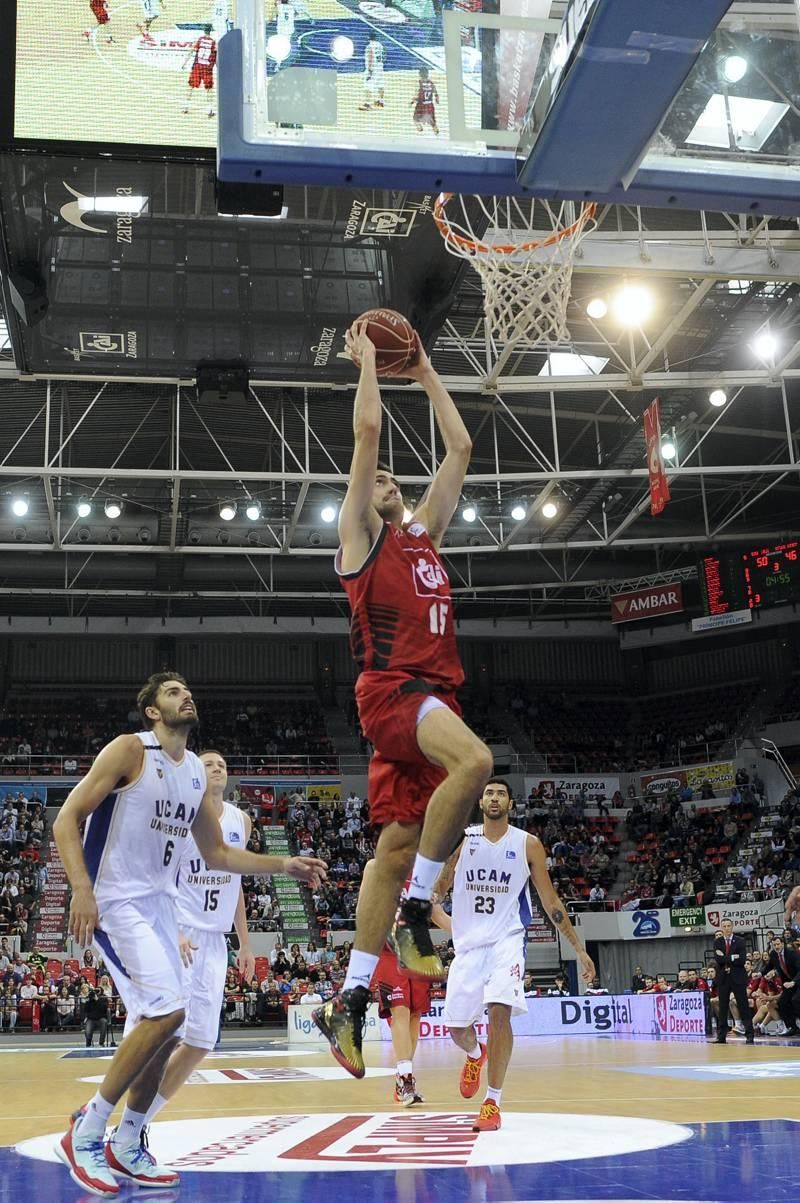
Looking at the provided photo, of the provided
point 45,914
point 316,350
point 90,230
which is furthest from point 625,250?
point 45,914

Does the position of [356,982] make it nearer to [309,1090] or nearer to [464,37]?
[464,37]

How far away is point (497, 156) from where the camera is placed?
4664 mm

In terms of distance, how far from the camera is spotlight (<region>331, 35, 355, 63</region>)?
15.8 ft

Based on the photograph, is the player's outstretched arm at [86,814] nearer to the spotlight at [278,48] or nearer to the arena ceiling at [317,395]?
the spotlight at [278,48]

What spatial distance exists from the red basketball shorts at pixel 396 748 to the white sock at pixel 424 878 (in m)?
0.26

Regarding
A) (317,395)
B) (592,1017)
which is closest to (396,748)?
(592,1017)

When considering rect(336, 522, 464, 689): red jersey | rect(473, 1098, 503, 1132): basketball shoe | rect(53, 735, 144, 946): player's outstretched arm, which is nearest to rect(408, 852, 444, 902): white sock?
rect(336, 522, 464, 689): red jersey

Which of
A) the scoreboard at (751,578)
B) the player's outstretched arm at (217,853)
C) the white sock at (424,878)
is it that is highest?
the scoreboard at (751,578)

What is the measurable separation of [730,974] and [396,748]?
13228 millimetres

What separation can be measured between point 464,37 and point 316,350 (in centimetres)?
640

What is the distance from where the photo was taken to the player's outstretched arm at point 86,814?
5305 millimetres

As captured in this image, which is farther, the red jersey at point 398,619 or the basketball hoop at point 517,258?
the basketball hoop at point 517,258

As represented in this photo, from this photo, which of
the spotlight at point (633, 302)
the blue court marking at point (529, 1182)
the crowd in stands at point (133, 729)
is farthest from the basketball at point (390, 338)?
the crowd in stands at point (133, 729)

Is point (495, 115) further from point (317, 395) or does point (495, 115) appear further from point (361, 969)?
point (317, 395)
